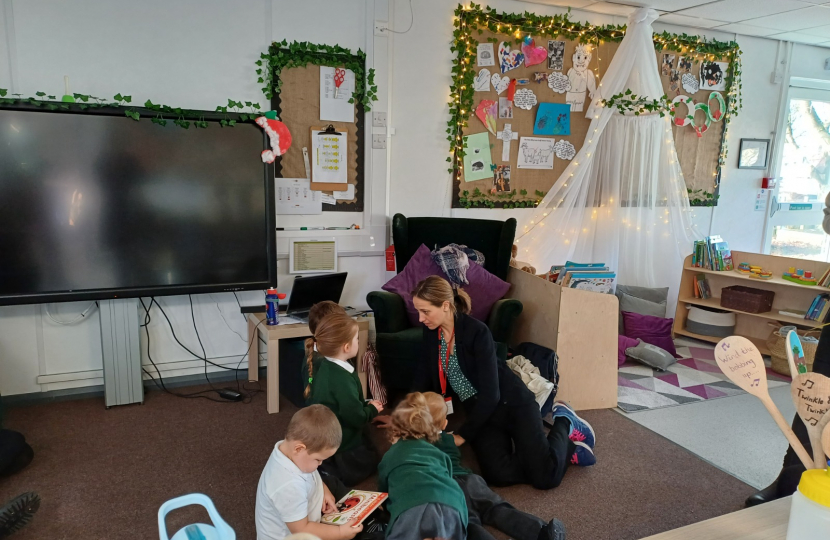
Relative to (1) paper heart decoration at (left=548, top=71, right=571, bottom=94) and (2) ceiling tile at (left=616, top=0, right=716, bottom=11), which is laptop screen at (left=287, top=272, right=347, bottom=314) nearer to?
(1) paper heart decoration at (left=548, top=71, right=571, bottom=94)

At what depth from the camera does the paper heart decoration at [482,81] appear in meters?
4.26

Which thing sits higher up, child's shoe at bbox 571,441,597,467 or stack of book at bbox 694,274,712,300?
stack of book at bbox 694,274,712,300

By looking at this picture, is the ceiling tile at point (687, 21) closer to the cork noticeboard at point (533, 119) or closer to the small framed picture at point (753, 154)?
the cork noticeboard at point (533, 119)

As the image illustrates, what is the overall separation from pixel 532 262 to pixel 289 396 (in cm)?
217

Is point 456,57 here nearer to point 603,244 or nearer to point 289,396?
point 603,244

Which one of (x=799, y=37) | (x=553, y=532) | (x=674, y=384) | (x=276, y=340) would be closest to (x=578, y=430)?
(x=553, y=532)

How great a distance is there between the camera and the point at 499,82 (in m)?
4.32

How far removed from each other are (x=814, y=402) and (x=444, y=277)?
8.51 feet

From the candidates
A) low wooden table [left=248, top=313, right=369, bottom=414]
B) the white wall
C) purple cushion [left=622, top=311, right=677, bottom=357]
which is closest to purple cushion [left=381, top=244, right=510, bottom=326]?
low wooden table [left=248, top=313, right=369, bottom=414]

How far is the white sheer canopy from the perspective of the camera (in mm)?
4449

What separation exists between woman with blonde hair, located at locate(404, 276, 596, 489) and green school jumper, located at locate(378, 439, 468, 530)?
0.65 metres

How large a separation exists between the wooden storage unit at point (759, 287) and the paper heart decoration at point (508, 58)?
7.20ft

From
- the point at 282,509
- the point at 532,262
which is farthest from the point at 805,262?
the point at 282,509

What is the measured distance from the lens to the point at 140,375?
3.34 m
